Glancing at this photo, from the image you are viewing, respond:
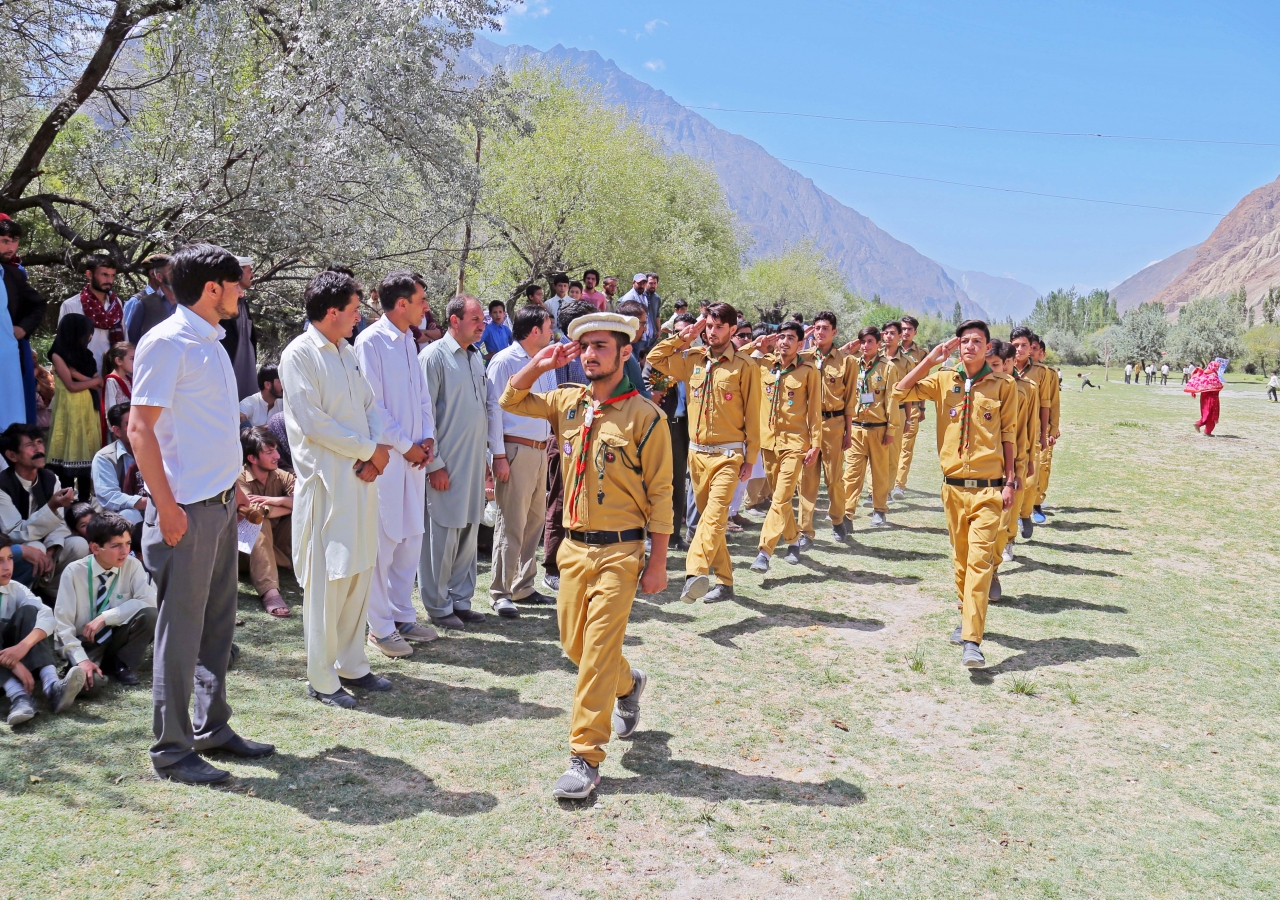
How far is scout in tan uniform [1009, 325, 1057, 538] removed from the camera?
390 inches

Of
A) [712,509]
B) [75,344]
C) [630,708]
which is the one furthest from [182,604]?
[75,344]

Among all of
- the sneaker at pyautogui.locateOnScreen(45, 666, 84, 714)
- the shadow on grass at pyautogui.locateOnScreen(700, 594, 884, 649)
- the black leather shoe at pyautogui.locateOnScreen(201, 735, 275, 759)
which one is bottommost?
the shadow on grass at pyautogui.locateOnScreen(700, 594, 884, 649)

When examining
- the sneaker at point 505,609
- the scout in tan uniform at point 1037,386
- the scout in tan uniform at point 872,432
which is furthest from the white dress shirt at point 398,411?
the scout in tan uniform at point 1037,386

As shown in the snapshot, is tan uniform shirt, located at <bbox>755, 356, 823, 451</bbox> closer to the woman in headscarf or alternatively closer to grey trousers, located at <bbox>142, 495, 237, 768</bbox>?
grey trousers, located at <bbox>142, 495, 237, 768</bbox>

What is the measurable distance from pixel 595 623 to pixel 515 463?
2893 millimetres

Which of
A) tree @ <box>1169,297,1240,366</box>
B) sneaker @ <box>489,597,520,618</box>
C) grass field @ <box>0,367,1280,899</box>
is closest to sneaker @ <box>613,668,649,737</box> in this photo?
grass field @ <box>0,367,1280,899</box>

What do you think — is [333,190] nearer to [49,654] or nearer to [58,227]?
[58,227]

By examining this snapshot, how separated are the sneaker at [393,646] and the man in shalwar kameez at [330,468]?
0.68 m

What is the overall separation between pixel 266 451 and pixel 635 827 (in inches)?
174

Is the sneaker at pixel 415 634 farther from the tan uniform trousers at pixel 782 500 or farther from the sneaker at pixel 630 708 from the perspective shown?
the tan uniform trousers at pixel 782 500

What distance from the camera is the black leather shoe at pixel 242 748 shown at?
4434 mm

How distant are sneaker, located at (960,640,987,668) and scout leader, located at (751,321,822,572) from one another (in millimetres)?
2485

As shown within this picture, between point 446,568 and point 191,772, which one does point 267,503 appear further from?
point 191,772

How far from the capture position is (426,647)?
6.29 meters
